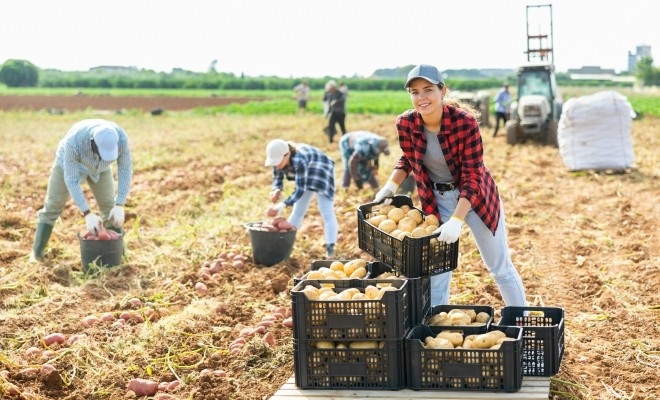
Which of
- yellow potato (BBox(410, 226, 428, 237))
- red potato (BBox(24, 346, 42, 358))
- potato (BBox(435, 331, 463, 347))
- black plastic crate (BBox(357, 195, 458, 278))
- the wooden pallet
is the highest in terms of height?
yellow potato (BBox(410, 226, 428, 237))

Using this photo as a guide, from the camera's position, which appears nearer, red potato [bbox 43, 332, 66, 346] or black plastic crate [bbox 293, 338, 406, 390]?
black plastic crate [bbox 293, 338, 406, 390]

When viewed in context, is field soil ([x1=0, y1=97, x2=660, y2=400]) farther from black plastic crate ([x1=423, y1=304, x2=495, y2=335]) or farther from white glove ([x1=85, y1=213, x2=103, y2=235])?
black plastic crate ([x1=423, y1=304, x2=495, y2=335])

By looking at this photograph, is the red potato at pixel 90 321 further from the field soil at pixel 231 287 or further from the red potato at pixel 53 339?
the red potato at pixel 53 339

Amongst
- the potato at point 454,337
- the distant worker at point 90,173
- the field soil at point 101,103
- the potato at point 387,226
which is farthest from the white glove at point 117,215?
the field soil at point 101,103

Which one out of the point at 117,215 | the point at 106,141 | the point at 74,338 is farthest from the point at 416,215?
the point at 117,215

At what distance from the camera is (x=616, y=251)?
8766 millimetres

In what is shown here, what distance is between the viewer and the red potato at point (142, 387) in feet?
17.1

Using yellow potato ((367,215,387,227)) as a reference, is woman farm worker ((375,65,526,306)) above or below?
above

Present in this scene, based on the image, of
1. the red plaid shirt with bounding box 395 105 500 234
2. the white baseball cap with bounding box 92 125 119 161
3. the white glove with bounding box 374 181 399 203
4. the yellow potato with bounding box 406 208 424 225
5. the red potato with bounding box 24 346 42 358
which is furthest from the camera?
the white baseball cap with bounding box 92 125 119 161

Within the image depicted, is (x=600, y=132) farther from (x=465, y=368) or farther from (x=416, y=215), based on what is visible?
(x=465, y=368)

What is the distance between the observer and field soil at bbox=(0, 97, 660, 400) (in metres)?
5.42

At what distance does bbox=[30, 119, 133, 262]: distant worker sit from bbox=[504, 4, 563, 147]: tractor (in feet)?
42.5

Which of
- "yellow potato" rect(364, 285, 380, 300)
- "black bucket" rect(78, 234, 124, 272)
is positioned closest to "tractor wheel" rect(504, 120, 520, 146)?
"black bucket" rect(78, 234, 124, 272)

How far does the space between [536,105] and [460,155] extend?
15.2 meters
